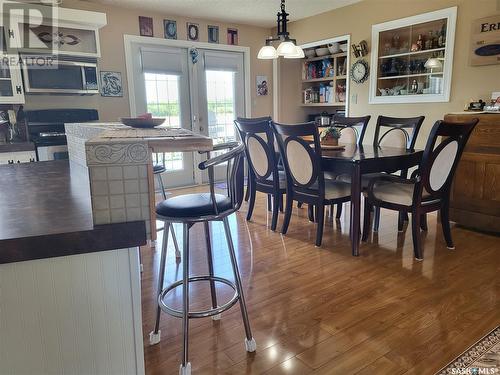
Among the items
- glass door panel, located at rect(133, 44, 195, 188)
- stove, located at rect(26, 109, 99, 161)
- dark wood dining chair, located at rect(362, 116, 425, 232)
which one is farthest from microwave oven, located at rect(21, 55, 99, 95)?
dark wood dining chair, located at rect(362, 116, 425, 232)

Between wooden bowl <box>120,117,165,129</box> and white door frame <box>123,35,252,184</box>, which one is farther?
white door frame <box>123,35,252,184</box>

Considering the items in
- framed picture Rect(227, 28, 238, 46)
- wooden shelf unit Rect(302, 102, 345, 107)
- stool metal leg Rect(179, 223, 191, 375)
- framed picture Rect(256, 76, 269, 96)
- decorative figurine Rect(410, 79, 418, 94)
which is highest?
framed picture Rect(227, 28, 238, 46)

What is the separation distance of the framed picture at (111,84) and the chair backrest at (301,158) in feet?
8.58

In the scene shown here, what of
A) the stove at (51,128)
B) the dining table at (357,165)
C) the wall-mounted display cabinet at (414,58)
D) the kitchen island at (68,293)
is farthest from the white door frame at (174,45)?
the kitchen island at (68,293)

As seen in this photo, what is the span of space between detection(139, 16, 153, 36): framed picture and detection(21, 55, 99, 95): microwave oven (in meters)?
0.99

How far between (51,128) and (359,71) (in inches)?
150

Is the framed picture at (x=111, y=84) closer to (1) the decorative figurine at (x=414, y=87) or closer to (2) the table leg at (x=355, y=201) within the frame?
(2) the table leg at (x=355, y=201)

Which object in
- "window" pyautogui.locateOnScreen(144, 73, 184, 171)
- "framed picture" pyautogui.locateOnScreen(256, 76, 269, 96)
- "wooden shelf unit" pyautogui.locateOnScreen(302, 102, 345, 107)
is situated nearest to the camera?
"window" pyautogui.locateOnScreen(144, 73, 184, 171)

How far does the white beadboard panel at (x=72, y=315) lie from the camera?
2.83ft

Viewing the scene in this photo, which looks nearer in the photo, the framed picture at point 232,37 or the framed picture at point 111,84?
the framed picture at point 111,84

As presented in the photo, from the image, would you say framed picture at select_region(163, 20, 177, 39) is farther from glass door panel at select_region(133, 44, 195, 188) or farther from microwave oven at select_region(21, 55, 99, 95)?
microwave oven at select_region(21, 55, 99, 95)

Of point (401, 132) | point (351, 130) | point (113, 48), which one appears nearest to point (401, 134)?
point (401, 132)

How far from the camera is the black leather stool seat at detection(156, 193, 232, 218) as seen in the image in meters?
1.45

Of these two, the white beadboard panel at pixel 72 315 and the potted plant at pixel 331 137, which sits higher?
the potted plant at pixel 331 137
